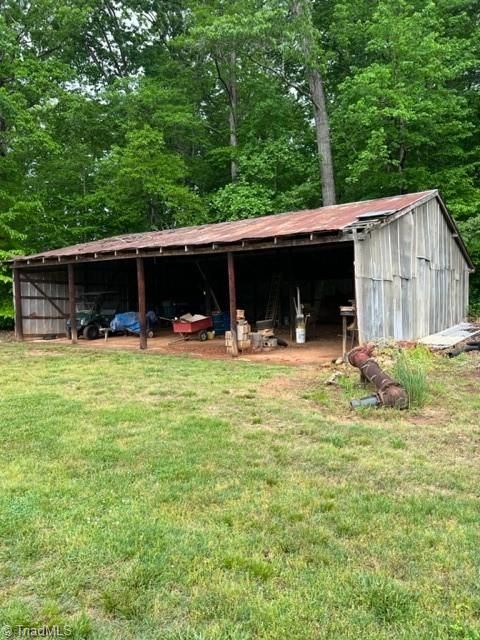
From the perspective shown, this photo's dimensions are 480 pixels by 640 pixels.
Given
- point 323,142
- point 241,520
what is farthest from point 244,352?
point 323,142

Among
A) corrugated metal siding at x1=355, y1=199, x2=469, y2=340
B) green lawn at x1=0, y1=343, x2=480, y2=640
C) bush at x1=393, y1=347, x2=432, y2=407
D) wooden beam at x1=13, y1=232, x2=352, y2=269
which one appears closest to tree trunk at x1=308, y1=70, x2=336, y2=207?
corrugated metal siding at x1=355, y1=199, x2=469, y2=340

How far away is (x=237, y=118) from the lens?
22.5m

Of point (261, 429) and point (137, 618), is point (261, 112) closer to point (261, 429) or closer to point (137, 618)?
point (261, 429)

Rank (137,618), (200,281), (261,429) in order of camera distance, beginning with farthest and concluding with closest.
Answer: (200,281)
(261,429)
(137,618)

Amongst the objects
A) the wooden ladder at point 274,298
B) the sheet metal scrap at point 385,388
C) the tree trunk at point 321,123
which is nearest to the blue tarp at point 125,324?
the wooden ladder at point 274,298

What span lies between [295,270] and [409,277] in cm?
515

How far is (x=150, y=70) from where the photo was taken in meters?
25.0

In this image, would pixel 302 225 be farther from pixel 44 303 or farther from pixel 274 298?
pixel 44 303

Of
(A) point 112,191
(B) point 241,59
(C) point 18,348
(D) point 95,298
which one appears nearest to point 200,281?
(D) point 95,298

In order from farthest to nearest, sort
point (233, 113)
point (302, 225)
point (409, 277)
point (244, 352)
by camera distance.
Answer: point (233, 113) → point (244, 352) → point (409, 277) → point (302, 225)

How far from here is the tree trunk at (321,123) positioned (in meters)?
18.8

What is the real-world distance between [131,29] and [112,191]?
41.4ft

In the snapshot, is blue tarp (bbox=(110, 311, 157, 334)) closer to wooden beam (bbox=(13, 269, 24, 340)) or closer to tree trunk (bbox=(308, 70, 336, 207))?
wooden beam (bbox=(13, 269, 24, 340))

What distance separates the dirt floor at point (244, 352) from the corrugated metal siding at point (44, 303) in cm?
93
